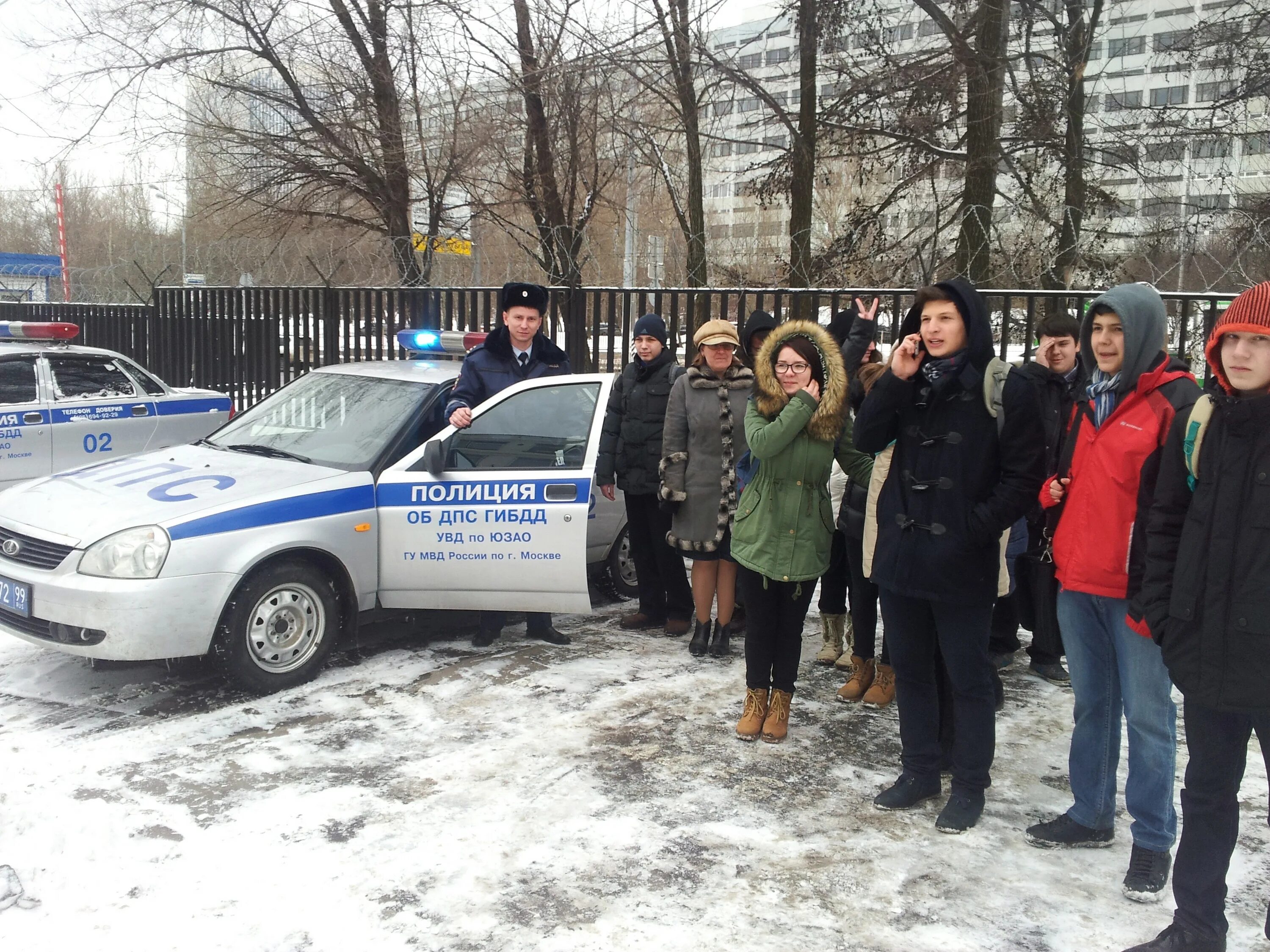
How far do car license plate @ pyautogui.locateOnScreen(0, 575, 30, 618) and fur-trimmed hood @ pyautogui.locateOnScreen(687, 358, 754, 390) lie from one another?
3.39 metres

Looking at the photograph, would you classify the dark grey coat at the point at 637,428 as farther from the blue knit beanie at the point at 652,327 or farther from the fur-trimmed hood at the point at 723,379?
the fur-trimmed hood at the point at 723,379

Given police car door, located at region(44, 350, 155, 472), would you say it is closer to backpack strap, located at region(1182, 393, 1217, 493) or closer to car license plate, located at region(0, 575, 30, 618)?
car license plate, located at region(0, 575, 30, 618)

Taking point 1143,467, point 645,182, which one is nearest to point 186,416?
point 645,182

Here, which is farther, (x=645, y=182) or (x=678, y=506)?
(x=645, y=182)

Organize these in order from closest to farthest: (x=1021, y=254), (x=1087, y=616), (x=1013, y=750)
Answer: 1. (x=1087, y=616)
2. (x=1013, y=750)
3. (x=1021, y=254)

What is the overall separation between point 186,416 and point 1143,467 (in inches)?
371

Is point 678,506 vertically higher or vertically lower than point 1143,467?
lower

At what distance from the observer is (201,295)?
40.9ft

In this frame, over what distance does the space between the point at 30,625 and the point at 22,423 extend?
5.21 meters

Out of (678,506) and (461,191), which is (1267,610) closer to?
(678,506)

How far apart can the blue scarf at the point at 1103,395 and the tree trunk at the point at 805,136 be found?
21.9ft

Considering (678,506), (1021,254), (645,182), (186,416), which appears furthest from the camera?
(645,182)

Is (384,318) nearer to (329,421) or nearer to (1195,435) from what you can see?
(329,421)

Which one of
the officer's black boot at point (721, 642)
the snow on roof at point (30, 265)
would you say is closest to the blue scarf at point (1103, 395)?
the officer's black boot at point (721, 642)
